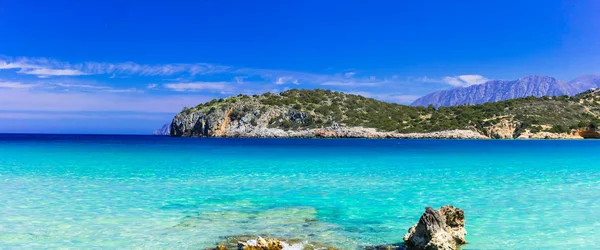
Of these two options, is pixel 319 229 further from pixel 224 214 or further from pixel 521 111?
pixel 521 111

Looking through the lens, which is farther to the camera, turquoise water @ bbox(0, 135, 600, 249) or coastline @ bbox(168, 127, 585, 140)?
coastline @ bbox(168, 127, 585, 140)

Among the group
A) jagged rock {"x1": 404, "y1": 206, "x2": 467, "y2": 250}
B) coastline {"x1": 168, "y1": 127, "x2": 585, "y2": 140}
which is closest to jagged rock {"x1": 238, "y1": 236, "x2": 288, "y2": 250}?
jagged rock {"x1": 404, "y1": 206, "x2": 467, "y2": 250}

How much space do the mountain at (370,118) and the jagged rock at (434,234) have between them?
108 metres

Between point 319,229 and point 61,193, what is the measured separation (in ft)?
36.0

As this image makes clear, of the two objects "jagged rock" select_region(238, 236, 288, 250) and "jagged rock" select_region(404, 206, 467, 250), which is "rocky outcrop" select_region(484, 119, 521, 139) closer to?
"jagged rock" select_region(404, 206, 467, 250)

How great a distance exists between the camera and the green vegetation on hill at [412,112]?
111 metres

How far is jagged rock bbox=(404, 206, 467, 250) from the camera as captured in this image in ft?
27.4

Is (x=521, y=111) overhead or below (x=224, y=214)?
overhead

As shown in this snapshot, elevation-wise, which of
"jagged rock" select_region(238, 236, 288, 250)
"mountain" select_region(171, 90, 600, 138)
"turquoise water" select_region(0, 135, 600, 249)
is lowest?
"turquoise water" select_region(0, 135, 600, 249)

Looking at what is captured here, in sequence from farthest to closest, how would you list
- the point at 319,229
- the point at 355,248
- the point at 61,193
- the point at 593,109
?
the point at 593,109
the point at 61,193
the point at 319,229
the point at 355,248

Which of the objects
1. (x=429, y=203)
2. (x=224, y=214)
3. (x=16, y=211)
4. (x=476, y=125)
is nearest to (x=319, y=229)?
(x=224, y=214)

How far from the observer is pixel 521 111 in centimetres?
11706

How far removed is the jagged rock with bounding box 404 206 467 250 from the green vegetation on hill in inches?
4311

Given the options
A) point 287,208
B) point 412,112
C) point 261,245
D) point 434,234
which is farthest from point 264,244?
point 412,112
